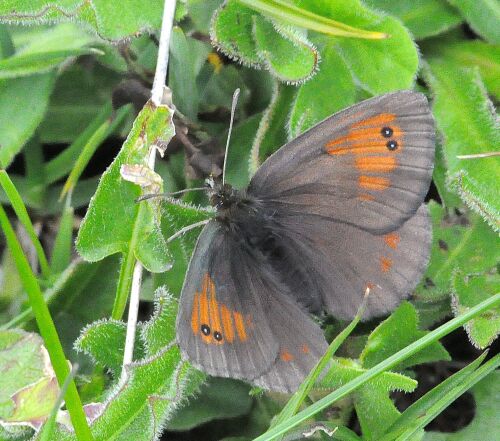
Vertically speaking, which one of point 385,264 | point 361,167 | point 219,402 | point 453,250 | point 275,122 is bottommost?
point 219,402

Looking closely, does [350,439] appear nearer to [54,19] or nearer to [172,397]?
[172,397]

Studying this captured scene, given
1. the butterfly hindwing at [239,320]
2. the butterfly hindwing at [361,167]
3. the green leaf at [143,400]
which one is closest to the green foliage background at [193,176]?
the green leaf at [143,400]

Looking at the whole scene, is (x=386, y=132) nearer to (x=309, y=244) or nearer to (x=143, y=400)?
(x=309, y=244)

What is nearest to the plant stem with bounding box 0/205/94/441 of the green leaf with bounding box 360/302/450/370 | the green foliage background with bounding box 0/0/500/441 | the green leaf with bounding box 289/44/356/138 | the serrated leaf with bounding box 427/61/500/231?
the green foliage background with bounding box 0/0/500/441

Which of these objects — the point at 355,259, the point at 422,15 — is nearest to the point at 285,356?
the point at 355,259

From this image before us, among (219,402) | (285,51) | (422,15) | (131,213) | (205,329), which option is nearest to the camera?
(205,329)

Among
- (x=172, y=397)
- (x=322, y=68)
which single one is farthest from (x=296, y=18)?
(x=172, y=397)

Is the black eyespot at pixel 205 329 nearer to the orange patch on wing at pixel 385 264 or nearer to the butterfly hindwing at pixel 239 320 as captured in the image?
the butterfly hindwing at pixel 239 320
